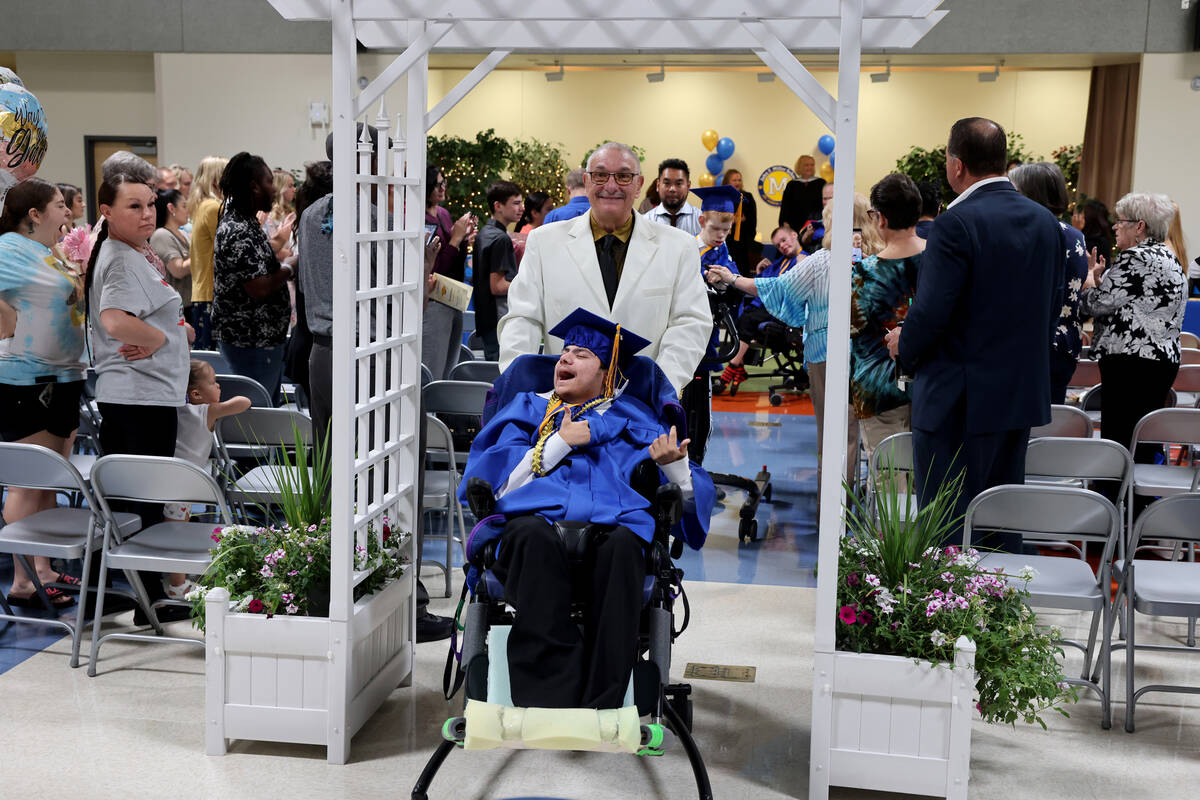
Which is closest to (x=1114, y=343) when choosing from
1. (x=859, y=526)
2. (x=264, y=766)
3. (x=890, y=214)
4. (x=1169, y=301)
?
(x=1169, y=301)

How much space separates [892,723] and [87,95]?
573 inches

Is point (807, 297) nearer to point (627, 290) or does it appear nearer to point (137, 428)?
point (627, 290)

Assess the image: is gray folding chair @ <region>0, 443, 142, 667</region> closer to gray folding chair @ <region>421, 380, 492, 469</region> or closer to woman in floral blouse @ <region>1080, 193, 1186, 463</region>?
gray folding chair @ <region>421, 380, 492, 469</region>

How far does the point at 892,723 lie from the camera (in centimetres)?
309

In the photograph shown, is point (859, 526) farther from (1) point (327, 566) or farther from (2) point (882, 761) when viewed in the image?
(1) point (327, 566)

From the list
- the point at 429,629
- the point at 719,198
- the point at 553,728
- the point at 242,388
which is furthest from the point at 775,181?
the point at 553,728

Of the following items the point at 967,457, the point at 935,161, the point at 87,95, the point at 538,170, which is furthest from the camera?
the point at 538,170

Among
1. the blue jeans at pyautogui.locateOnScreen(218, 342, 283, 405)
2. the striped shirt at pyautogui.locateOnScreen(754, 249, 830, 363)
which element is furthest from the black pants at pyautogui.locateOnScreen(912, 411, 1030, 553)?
the blue jeans at pyautogui.locateOnScreen(218, 342, 283, 405)

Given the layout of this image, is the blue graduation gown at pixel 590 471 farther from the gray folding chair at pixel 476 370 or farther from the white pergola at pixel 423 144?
the gray folding chair at pixel 476 370

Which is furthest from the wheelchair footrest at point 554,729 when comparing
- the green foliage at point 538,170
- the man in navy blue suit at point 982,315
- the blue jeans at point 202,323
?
the green foliage at point 538,170

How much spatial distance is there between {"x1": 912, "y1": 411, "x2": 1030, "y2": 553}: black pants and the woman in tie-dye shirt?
3107 mm

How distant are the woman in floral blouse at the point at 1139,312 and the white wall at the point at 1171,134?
8331 millimetres

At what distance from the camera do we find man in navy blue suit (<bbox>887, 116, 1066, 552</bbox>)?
3.71m

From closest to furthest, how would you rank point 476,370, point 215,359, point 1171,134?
1. point 476,370
2. point 215,359
3. point 1171,134
